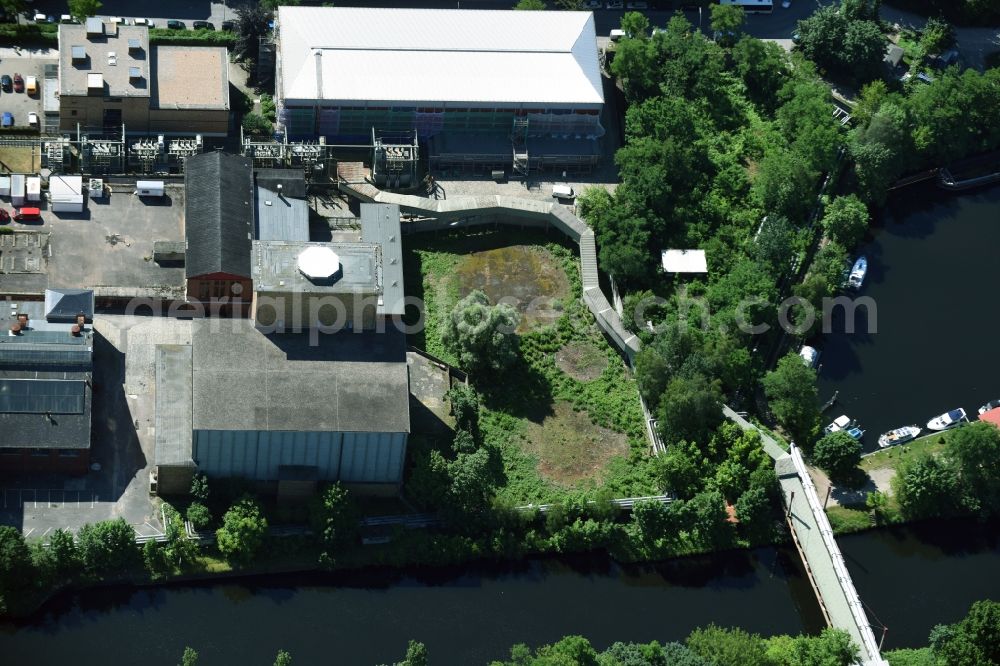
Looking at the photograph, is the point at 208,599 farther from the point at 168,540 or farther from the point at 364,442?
the point at 364,442

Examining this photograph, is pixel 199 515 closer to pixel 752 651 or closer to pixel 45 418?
pixel 45 418

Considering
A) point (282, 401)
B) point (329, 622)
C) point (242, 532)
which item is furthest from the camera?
point (282, 401)

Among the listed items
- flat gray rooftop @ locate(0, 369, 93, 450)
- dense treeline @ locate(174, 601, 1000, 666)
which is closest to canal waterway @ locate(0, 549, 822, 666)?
dense treeline @ locate(174, 601, 1000, 666)

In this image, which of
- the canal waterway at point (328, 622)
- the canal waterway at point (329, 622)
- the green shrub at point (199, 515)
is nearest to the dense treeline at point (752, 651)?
the canal waterway at point (329, 622)

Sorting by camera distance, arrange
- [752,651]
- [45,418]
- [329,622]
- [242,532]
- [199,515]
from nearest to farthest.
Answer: [752,651]
[242,532]
[329,622]
[199,515]
[45,418]

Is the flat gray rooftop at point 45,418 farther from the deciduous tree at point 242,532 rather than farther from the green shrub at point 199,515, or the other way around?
the deciduous tree at point 242,532

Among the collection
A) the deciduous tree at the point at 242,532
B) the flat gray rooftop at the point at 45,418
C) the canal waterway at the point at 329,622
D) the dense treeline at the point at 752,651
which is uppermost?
the flat gray rooftop at the point at 45,418

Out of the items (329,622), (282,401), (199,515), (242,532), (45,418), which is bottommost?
(329,622)

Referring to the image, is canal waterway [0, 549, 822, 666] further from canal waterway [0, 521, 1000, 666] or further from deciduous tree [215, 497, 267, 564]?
deciduous tree [215, 497, 267, 564]

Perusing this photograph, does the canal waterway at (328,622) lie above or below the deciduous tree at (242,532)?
below

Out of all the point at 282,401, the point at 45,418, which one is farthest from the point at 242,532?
the point at 45,418

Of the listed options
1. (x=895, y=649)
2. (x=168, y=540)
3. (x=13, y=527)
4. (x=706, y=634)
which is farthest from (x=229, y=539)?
(x=895, y=649)
